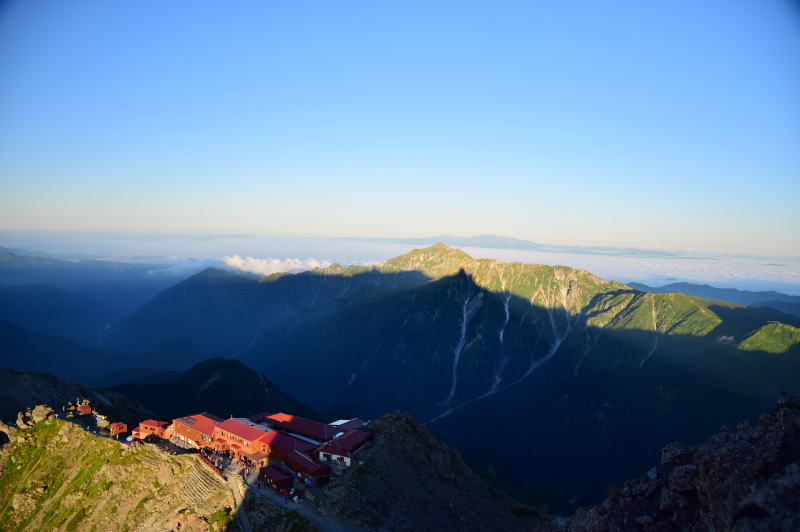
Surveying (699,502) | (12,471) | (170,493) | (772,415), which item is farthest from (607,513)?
(12,471)

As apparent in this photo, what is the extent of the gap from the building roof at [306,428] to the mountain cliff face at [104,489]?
23.8 meters

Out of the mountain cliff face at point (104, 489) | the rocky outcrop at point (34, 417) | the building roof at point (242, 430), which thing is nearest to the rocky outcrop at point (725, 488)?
the mountain cliff face at point (104, 489)

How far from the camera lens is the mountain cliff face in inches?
2810

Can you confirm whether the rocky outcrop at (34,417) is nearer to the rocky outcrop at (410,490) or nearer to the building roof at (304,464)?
the building roof at (304,464)

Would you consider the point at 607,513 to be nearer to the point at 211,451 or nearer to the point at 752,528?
the point at 752,528

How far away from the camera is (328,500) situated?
72688 millimetres

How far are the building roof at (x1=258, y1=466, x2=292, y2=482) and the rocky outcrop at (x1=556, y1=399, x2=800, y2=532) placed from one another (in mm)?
48854

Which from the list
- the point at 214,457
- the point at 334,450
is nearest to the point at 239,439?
the point at 214,457

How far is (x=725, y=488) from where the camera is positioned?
1465 inches

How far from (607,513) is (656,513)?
226 inches

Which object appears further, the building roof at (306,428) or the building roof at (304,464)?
the building roof at (306,428)

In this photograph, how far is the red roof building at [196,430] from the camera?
96625mm

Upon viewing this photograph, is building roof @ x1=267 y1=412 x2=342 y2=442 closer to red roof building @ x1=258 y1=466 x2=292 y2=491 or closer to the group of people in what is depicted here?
the group of people

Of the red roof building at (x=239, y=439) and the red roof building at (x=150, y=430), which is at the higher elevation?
the red roof building at (x=239, y=439)
